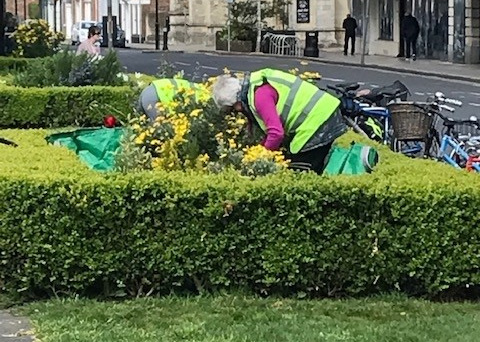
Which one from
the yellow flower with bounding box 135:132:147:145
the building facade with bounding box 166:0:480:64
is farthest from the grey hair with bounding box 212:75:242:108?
the building facade with bounding box 166:0:480:64

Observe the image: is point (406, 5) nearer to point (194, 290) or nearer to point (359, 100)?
point (359, 100)

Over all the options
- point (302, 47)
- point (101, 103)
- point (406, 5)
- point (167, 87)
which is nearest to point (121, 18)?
point (302, 47)

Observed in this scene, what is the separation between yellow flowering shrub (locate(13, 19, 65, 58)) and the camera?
25953 millimetres

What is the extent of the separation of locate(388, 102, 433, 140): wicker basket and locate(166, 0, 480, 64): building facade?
3174 cm

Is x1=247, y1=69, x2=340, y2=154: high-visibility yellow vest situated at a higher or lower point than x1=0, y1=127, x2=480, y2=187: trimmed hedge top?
higher

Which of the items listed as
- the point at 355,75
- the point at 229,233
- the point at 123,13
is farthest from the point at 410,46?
the point at 123,13

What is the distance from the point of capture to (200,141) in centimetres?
886

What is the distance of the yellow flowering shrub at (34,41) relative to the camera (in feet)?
85.1

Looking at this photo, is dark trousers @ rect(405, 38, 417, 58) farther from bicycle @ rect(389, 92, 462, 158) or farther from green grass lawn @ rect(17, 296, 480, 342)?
green grass lawn @ rect(17, 296, 480, 342)

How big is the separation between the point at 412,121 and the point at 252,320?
5.93 meters

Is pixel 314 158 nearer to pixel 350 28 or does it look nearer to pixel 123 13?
pixel 350 28

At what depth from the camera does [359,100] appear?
14.0m

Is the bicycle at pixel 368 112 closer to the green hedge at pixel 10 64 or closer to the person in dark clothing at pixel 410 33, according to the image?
the green hedge at pixel 10 64

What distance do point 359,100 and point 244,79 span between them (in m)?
5.25
